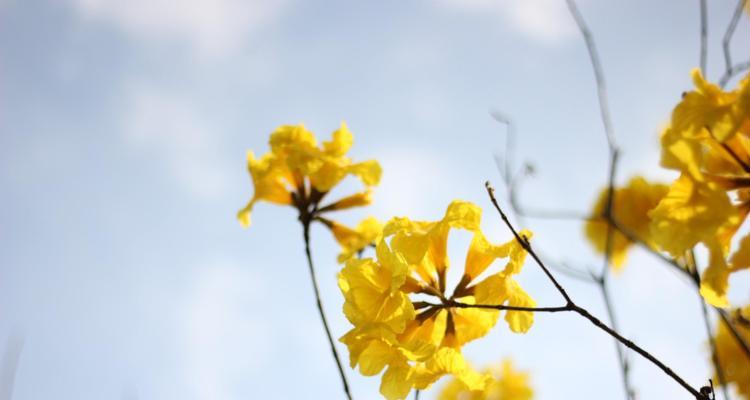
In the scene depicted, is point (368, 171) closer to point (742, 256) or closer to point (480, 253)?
point (480, 253)

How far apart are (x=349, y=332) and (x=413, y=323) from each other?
0.32 meters

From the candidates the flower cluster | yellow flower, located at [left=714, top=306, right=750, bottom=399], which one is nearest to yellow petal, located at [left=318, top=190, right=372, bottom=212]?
the flower cluster

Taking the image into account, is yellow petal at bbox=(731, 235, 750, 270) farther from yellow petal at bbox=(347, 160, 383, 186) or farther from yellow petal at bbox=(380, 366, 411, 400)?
yellow petal at bbox=(347, 160, 383, 186)

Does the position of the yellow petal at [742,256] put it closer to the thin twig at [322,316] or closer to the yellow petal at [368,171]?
the thin twig at [322,316]

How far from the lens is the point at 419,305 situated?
2.18 meters

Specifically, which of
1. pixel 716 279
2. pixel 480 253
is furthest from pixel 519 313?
pixel 716 279

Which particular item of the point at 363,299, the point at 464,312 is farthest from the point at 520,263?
the point at 363,299

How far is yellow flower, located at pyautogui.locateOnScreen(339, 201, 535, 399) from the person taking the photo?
1.91 m

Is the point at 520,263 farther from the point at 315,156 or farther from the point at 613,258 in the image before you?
the point at 613,258

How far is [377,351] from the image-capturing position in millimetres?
1996

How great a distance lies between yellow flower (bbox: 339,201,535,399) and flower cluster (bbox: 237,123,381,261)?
1.37 m

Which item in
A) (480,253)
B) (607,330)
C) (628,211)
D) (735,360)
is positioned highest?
(628,211)

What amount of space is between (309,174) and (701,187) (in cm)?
258

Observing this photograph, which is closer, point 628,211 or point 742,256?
point 742,256
